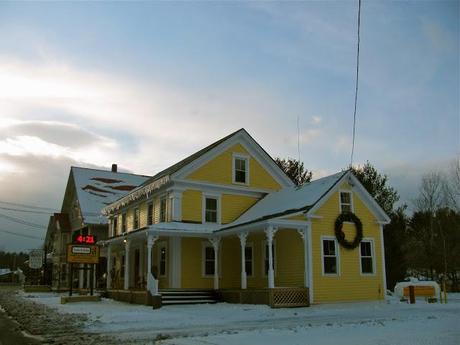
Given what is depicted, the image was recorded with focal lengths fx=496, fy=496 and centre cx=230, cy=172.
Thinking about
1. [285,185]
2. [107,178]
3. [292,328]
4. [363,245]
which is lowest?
[292,328]

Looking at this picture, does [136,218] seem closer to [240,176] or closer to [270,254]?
[240,176]

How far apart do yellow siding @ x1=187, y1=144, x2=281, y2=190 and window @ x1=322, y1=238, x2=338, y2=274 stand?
7136 mm

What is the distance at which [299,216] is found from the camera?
20297mm

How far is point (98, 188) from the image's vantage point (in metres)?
43.1

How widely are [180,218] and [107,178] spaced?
915 inches

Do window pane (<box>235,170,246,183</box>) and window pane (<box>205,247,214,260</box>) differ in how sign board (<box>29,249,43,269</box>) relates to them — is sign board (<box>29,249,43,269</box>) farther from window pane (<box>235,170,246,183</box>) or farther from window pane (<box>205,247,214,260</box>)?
window pane (<box>235,170,246,183</box>)

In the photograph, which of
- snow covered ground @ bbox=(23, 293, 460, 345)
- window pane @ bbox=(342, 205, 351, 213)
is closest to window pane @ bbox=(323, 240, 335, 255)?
window pane @ bbox=(342, 205, 351, 213)

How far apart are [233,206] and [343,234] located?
695cm

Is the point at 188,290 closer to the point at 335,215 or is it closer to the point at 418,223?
the point at 335,215

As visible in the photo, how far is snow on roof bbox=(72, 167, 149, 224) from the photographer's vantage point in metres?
39.3

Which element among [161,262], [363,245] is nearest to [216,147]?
[161,262]

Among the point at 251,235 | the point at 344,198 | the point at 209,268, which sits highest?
the point at 344,198

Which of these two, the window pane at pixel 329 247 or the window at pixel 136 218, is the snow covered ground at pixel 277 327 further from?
the window at pixel 136 218

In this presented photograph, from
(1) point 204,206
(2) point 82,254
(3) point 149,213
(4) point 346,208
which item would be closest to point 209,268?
(1) point 204,206
